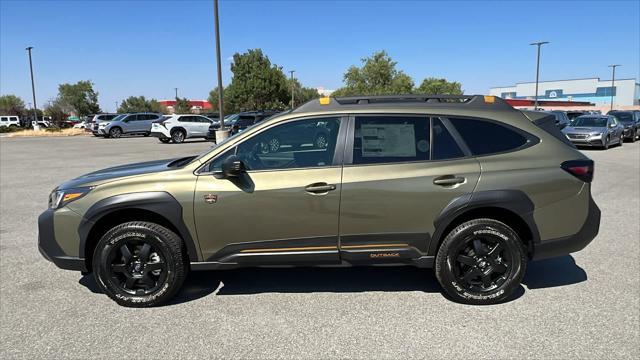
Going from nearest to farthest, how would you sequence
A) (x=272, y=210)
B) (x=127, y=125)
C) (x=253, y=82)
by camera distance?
(x=272, y=210), (x=127, y=125), (x=253, y=82)

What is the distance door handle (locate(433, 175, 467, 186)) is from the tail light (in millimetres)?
900

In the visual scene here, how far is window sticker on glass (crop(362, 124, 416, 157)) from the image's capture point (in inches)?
145

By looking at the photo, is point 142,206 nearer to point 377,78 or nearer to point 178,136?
point 178,136

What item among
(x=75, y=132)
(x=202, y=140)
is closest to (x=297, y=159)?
(x=202, y=140)

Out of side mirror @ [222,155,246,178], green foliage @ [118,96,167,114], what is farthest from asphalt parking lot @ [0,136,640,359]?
green foliage @ [118,96,167,114]

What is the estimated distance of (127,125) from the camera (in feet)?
101

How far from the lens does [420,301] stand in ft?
12.3

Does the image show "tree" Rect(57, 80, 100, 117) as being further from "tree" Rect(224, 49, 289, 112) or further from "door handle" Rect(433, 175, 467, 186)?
"door handle" Rect(433, 175, 467, 186)

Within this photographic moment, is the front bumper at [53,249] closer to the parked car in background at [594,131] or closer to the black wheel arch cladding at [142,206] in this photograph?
the black wheel arch cladding at [142,206]

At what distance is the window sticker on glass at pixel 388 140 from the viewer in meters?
3.68

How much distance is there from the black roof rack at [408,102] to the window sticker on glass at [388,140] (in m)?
0.23

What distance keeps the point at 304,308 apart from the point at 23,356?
79.4 inches

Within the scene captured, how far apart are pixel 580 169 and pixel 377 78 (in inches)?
2475

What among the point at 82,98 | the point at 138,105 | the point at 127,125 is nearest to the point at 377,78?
the point at 127,125
